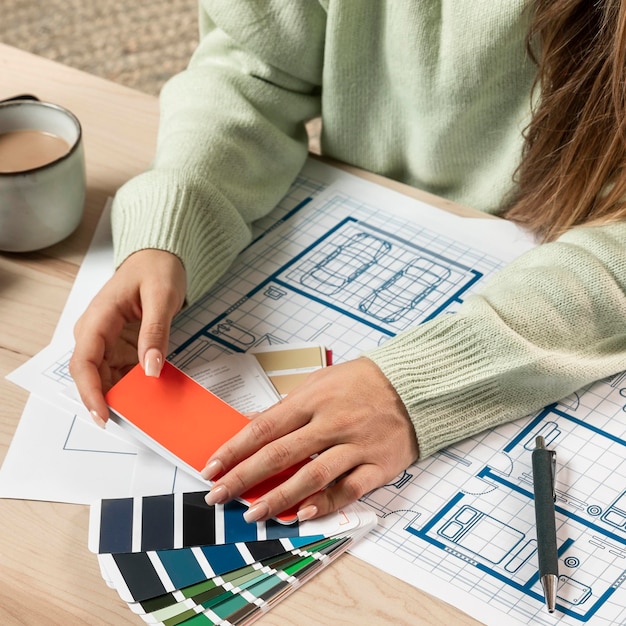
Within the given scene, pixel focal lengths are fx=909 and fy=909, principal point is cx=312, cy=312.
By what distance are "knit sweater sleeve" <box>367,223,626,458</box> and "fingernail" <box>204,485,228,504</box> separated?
0.53 ft

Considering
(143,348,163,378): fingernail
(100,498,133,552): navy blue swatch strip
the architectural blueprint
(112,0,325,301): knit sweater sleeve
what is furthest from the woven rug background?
(100,498,133,552): navy blue swatch strip

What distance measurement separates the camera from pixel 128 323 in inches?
33.2

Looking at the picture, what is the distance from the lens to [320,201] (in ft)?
3.25

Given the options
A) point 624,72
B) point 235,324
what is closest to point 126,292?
point 235,324

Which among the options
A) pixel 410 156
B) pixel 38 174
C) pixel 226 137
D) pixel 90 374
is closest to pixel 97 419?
pixel 90 374

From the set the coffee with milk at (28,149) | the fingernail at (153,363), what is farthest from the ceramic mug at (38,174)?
the fingernail at (153,363)

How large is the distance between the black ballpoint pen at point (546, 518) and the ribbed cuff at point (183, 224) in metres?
0.35

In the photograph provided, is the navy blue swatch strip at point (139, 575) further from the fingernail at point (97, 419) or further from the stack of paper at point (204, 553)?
the fingernail at point (97, 419)

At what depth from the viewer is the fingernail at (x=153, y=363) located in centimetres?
74

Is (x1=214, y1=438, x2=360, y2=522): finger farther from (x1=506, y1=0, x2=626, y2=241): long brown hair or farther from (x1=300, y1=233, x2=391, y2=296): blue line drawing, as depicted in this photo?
(x1=506, y1=0, x2=626, y2=241): long brown hair

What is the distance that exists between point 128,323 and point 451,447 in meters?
0.32

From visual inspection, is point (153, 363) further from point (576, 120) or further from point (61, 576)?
point (576, 120)

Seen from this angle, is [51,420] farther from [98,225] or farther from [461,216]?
[461,216]

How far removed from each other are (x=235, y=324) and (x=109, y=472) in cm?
20
